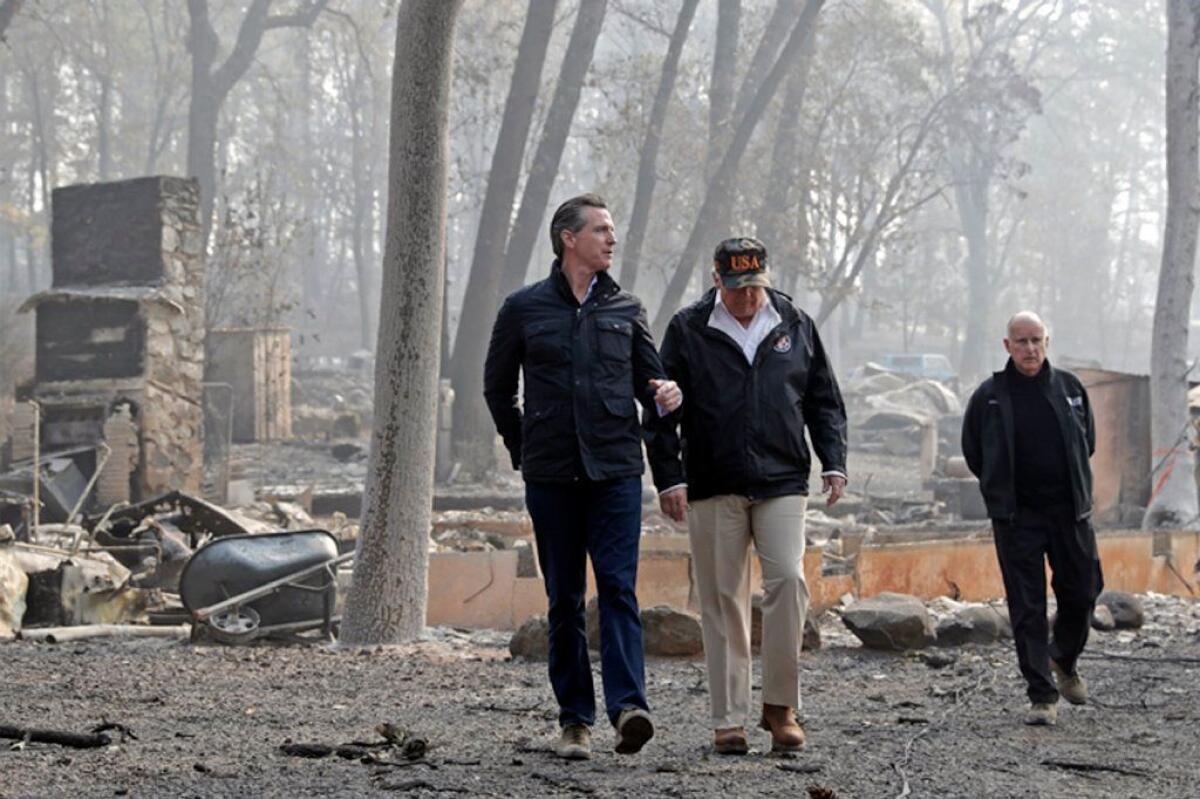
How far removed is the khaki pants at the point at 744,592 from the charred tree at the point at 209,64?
107 ft

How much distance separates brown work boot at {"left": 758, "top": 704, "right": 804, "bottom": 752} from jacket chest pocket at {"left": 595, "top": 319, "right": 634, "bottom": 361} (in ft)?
4.59

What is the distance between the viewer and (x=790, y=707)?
6.79 m

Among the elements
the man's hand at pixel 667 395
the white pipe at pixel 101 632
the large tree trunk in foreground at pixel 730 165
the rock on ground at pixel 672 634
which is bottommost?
the white pipe at pixel 101 632

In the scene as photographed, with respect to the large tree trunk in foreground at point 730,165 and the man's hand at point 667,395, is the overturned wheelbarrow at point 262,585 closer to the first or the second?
the man's hand at point 667,395

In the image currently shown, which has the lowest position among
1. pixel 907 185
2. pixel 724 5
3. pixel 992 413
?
pixel 992 413

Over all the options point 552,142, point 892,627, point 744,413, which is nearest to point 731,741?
point 744,413

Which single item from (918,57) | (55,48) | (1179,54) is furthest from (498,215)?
(55,48)

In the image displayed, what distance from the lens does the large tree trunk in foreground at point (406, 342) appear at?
37.4 ft

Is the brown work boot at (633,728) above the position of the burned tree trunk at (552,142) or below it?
below

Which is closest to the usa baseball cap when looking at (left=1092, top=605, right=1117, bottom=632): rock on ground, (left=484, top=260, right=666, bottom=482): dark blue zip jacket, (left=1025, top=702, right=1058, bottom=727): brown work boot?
(left=484, top=260, right=666, bottom=482): dark blue zip jacket

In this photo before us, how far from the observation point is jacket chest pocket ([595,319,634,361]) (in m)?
6.59

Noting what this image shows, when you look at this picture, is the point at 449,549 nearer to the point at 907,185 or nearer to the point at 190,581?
the point at 190,581

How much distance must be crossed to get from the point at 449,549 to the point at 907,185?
2114 cm

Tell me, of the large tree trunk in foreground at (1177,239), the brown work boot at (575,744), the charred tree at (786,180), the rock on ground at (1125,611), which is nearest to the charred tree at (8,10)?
the charred tree at (786,180)
